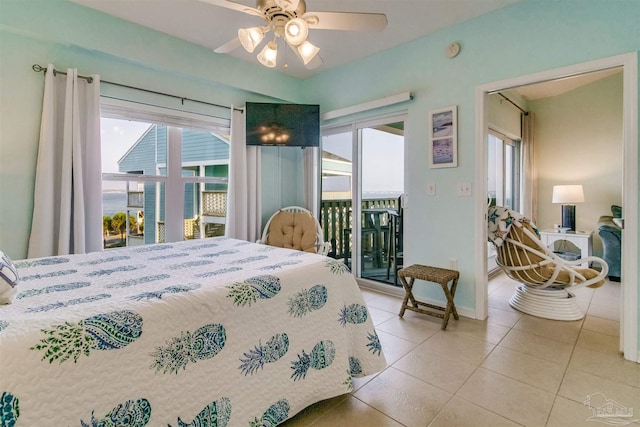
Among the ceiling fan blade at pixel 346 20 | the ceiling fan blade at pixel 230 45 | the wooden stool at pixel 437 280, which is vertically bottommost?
the wooden stool at pixel 437 280

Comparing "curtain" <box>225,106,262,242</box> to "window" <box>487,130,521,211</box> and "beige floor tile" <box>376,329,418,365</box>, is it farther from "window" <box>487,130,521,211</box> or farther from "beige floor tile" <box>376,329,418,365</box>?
"window" <box>487,130,521,211</box>

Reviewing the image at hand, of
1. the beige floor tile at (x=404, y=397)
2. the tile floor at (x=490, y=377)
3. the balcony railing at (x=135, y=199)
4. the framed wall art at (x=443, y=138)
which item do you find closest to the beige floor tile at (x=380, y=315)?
the tile floor at (x=490, y=377)

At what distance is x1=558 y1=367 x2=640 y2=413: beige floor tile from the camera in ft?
5.37

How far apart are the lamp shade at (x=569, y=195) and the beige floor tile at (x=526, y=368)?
302cm

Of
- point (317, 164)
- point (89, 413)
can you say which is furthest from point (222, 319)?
point (317, 164)

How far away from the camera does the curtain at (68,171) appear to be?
2.34m

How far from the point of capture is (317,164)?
159 inches

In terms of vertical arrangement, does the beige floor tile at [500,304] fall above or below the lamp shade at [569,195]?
below

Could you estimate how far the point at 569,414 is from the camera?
5.04ft

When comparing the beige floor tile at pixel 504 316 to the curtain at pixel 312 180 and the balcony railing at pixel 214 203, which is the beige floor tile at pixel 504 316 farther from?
the balcony railing at pixel 214 203

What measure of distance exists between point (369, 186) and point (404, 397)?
8.10 feet

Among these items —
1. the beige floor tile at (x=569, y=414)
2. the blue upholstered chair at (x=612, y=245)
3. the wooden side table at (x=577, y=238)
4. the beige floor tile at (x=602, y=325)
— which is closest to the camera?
the beige floor tile at (x=569, y=414)

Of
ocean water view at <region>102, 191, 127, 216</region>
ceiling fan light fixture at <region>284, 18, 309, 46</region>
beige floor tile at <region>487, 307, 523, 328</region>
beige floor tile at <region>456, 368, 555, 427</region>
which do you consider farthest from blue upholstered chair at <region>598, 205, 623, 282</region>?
ocean water view at <region>102, 191, 127, 216</region>

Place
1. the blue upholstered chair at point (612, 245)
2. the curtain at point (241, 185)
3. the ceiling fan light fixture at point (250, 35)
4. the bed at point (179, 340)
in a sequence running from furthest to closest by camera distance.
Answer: the blue upholstered chair at point (612, 245) < the curtain at point (241, 185) < the ceiling fan light fixture at point (250, 35) < the bed at point (179, 340)
